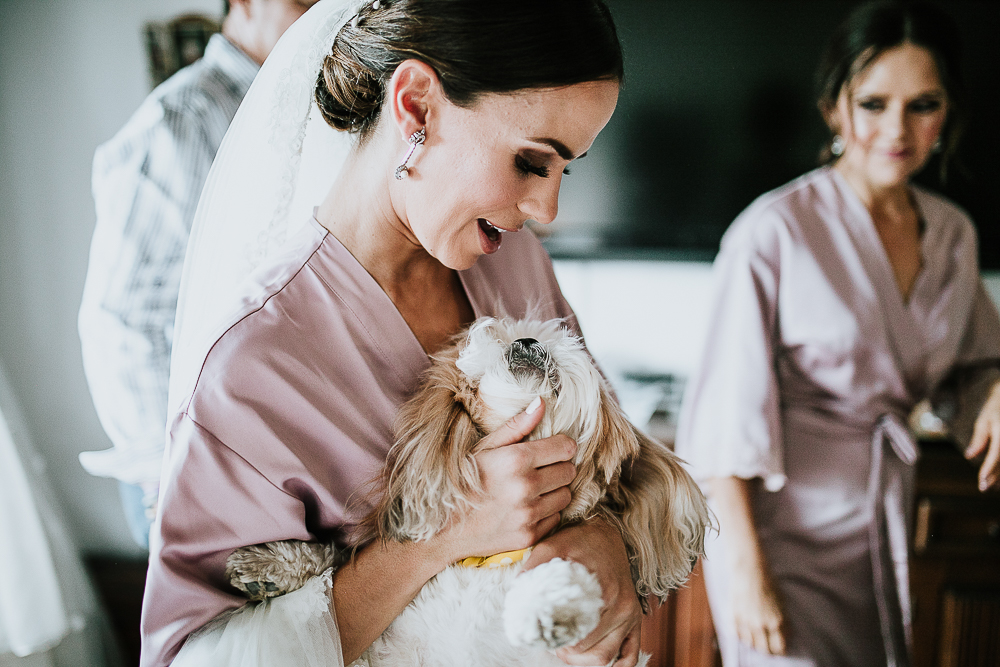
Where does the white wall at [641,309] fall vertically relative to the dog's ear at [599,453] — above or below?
below

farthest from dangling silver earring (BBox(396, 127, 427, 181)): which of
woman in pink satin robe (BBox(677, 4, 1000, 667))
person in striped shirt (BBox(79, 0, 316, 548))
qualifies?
woman in pink satin robe (BBox(677, 4, 1000, 667))

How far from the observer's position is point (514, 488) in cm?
67

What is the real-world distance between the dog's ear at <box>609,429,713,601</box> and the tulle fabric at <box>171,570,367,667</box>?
1.19 feet

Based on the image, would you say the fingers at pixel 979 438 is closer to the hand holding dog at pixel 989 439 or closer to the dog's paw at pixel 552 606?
the hand holding dog at pixel 989 439

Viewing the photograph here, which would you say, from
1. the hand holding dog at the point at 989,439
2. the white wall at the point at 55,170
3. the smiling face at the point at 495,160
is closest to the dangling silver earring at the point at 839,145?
the hand holding dog at the point at 989,439

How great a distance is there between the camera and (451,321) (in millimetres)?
861

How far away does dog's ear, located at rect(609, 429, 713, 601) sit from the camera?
0.78 metres

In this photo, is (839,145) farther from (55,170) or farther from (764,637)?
(55,170)

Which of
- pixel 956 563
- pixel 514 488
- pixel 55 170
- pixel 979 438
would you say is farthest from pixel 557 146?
pixel 55 170

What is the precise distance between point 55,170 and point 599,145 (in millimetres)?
1756

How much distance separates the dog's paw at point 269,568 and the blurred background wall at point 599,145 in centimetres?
156

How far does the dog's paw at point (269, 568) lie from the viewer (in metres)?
0.66

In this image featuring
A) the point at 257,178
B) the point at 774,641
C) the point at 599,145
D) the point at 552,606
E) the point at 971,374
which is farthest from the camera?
the point at 599,145

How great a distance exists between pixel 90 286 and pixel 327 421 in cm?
95
